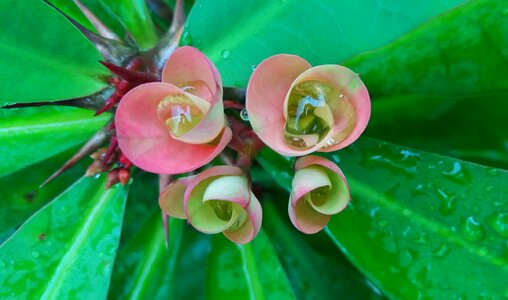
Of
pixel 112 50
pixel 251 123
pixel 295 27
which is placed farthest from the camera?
pixel 112 50

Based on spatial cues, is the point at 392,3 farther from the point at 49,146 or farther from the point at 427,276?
A: the point at 49,146

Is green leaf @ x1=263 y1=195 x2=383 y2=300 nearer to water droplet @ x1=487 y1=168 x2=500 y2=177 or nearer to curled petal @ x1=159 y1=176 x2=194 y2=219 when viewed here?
water droplet @ x1=487 y1=168 x2=500 y2=177

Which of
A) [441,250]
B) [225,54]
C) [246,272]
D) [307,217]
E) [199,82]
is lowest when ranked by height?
[246,272]

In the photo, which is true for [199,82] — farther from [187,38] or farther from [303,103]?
[187,38]

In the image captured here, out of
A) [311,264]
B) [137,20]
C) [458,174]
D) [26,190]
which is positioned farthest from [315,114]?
[26,190]

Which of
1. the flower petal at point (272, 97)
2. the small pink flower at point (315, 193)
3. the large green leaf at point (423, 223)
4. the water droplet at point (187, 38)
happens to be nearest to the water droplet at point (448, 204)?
the large green leaf at point (423, 223)

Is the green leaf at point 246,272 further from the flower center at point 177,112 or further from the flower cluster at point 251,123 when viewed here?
the flower center at point 177,112

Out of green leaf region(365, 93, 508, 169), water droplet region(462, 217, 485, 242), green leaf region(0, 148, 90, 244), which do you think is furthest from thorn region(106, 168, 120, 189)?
water droplet region(462, 217, 485, 242)
